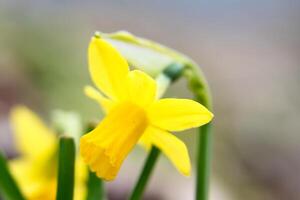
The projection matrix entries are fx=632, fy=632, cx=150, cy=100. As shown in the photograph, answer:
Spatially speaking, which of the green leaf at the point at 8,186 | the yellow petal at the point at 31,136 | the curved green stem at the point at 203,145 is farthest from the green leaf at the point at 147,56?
the yellow petal at the point at 31,136

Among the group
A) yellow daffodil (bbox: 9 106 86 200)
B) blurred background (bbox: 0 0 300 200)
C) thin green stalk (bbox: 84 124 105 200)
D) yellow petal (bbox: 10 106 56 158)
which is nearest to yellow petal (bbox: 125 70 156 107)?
thin green stalk (bbox: 84 124 105 200)

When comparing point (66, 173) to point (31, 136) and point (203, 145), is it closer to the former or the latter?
point (203, 145)

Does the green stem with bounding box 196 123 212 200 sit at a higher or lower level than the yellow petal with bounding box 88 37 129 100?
lower

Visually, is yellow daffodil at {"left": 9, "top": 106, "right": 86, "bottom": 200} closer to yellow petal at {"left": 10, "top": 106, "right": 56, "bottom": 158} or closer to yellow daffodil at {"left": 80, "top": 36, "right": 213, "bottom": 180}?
yellow petal at {"left": 10, "top": 106, "right": 56, "bottom": 158}

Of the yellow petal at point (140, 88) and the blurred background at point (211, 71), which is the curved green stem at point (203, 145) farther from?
the blurred background at point (211, 71)

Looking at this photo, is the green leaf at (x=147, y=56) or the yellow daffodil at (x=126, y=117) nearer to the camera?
the yellow daffodil at (x=126, y=117)

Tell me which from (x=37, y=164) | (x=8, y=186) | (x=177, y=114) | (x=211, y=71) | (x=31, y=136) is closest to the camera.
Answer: (x=177, y=114)

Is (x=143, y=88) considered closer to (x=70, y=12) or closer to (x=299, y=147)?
(x=299, y=147)

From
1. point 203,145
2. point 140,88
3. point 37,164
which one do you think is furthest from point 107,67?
point 37,164
